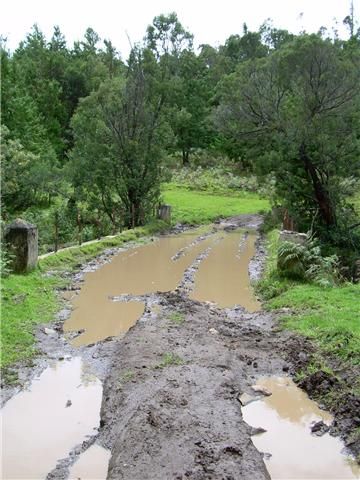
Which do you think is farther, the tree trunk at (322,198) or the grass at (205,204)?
the grass at (205,204)

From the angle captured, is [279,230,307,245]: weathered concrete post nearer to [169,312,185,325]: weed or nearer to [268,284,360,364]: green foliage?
[268,284,360,364]: green foliage

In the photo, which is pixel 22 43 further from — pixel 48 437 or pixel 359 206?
pixel 48 437

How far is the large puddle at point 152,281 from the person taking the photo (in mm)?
10703

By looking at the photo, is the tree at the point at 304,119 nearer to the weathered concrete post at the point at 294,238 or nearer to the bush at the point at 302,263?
the weathered concrete post at the point at 294,238

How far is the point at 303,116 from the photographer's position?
20.5 meters

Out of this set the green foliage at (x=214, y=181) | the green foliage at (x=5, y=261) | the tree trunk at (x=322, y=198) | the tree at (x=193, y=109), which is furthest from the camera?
the tree at (x=193, y=109)

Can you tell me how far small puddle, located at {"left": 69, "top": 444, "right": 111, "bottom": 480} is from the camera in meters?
5.14

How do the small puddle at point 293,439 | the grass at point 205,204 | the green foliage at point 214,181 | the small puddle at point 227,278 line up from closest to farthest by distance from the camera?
the small puddle at point 293,439 < the small puddle at point 227,278 < the grass at point 205,204 < the green foliage at point 214,181

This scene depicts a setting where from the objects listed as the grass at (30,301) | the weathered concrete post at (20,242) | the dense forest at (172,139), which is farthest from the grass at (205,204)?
the weathered concrete post at (20,242)

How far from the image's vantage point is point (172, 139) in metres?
26.9

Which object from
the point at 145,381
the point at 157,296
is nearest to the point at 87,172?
the point at 157,296

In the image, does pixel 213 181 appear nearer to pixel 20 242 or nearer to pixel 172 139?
pixel 172 139

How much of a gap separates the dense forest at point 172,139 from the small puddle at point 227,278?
3.11 meters

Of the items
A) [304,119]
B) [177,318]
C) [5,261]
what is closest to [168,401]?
[177,318]
